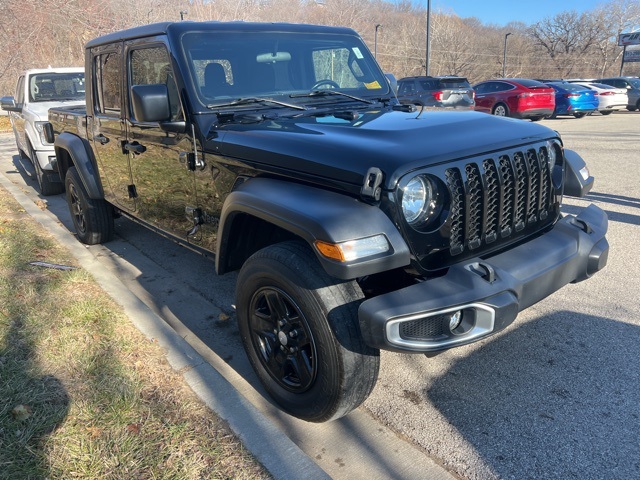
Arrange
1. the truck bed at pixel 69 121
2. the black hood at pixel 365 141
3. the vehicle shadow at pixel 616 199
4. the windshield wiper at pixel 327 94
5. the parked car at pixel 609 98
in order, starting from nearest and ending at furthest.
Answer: the black hood at pixel 365 141 < the windshield wiper at pixel 327 94 < the truck bed at pixel 69 121 < the vehicle shadow at pixel 616 199 < the parked car at pixel 609 98

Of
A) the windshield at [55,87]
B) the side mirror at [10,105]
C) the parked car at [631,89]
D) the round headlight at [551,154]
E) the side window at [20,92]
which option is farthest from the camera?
the parked car at [631,89]

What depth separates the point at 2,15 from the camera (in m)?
21.5

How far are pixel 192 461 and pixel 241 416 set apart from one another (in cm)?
36

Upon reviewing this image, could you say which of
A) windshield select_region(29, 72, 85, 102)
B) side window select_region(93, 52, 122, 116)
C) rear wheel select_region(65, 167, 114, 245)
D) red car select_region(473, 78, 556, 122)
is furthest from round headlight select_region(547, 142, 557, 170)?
red car select_region(473, 78, 556, 122)

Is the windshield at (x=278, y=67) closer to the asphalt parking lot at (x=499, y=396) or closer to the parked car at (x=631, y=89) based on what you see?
the asphalt parking lot at (x=499, y=396)

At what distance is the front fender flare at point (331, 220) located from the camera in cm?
220

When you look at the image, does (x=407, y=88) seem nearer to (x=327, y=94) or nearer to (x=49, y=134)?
(x=49, y=134)

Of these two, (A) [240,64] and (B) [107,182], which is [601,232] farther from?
(B) [107,182]

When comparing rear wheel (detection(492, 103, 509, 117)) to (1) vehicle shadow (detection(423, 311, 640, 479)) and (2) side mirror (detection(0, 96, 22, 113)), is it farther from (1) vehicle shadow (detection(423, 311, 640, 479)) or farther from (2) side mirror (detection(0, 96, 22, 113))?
(1) vehicle shadow (detection(423, 311, 640, 479))

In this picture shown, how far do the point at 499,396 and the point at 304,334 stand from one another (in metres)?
1.19

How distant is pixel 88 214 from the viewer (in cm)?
542

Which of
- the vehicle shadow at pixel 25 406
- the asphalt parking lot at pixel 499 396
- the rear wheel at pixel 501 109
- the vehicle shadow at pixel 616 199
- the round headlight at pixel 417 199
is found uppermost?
the round headlight at pixel 417 199

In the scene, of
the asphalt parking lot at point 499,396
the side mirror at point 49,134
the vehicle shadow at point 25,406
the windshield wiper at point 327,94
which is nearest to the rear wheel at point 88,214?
the side mirror at point 49,134

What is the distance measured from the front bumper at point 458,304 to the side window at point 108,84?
3144mm
